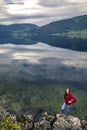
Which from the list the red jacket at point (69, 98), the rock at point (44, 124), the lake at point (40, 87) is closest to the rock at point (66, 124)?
the rock at point (44, 124)

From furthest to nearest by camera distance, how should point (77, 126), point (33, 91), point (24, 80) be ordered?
point (24, 80), point (33, 91), point (77, 126)

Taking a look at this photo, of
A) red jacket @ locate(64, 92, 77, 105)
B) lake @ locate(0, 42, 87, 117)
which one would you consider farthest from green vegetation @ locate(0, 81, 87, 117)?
red jacket @ locate(64, 92, 77, 105)

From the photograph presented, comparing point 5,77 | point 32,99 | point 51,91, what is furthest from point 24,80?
point 32,99

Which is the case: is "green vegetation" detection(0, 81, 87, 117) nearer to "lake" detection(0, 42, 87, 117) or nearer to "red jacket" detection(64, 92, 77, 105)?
"lake" detection(0, 42, 87, 117)

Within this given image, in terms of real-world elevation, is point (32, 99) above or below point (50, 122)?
below

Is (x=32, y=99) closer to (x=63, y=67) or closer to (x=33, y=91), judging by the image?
(x=33, y=91)

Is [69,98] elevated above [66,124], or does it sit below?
above

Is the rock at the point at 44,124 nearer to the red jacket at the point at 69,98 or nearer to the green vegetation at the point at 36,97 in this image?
the red jacket at the point at 69,98

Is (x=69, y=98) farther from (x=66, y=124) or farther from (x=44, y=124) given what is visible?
(x=44, y=124)

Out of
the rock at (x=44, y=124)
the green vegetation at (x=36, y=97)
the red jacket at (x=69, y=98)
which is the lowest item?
the green vegetation at (x=36, y=97)

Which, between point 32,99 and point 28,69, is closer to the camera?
point 32,99

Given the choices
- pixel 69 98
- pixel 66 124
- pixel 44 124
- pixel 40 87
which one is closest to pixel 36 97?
pixel 40 87
